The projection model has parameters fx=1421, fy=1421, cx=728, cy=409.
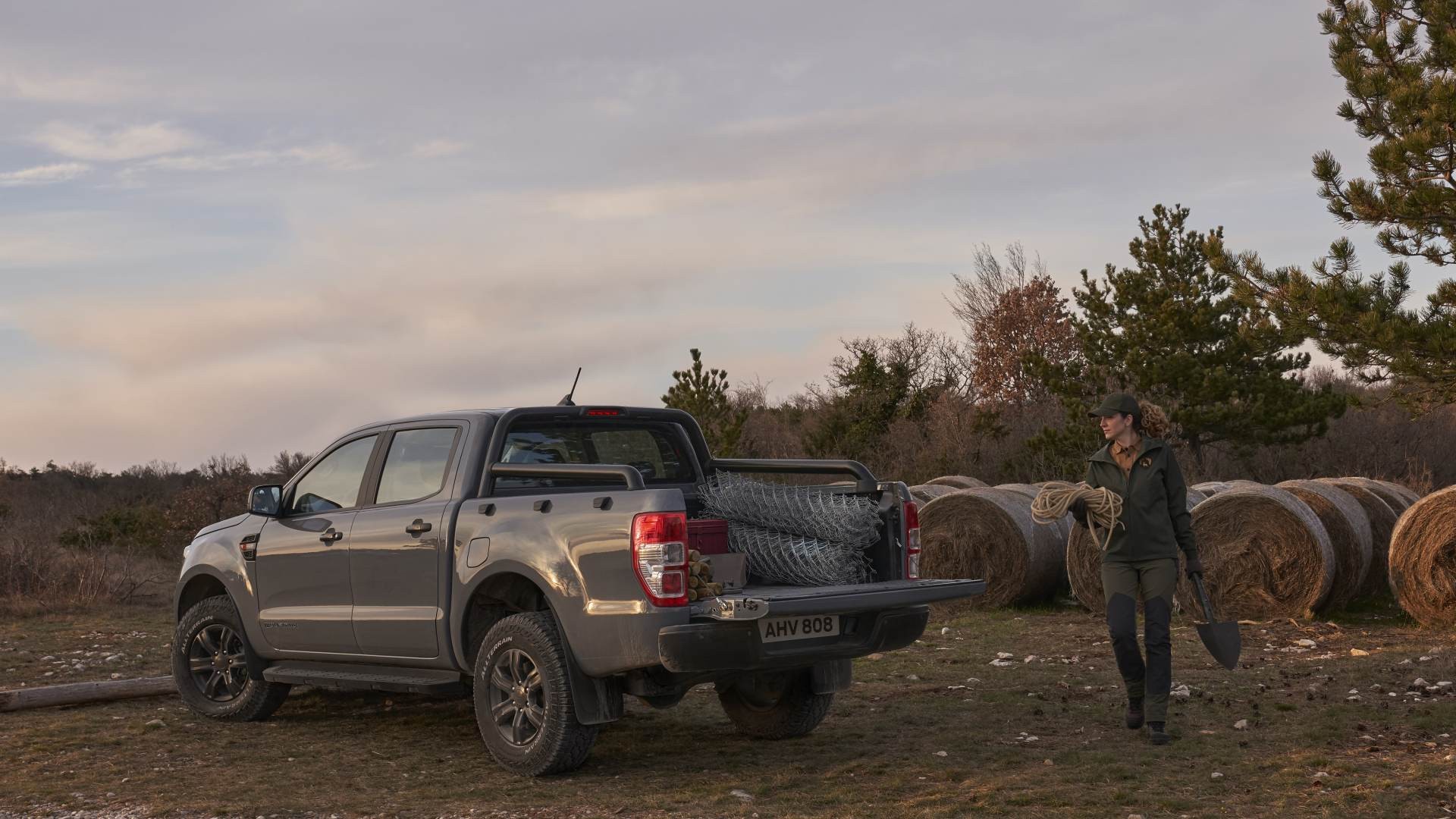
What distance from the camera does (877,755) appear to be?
24.6 ft

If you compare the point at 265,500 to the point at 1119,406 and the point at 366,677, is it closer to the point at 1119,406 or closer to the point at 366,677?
the point at 366,677

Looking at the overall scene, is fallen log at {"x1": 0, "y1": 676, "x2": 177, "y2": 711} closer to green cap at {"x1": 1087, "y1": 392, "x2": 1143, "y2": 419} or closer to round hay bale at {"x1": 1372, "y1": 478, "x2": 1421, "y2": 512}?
green cap at {"x1": 1087, "y1": 392, "x2": 1143, "y2": 419}

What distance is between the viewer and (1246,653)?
36.8 feet

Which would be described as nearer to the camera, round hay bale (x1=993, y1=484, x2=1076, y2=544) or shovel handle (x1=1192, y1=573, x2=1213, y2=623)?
shovel handle (x1=1192, y1=573, x2=1213, y2=623)

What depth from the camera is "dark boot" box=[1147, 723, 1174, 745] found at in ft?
25.1

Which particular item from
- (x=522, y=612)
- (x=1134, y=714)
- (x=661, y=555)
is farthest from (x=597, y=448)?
(x=1134, y=714)

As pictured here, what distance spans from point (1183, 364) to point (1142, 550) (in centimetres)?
2229

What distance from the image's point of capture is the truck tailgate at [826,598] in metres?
6.28

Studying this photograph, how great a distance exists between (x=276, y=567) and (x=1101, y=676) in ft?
18.6

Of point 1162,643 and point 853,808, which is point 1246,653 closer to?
point 1162,643

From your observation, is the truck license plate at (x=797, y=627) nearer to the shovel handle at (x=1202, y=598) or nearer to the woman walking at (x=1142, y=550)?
the woman walking at (x=1142, y=550)

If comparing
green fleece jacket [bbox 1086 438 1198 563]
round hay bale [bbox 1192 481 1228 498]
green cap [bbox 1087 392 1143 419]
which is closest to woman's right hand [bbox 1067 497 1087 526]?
green fleece jacket [bbox 1086 438 1198 563]

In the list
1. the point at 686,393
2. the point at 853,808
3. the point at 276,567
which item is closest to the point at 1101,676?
the point at 853,808

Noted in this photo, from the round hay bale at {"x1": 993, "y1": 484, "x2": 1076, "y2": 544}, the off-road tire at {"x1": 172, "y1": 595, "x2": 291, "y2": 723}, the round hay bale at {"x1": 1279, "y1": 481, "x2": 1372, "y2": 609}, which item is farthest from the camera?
the round hay bale at {"x1": 993, "y1": 484, "x2": 1076, "y2": 544}
